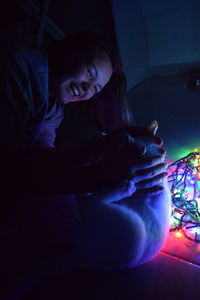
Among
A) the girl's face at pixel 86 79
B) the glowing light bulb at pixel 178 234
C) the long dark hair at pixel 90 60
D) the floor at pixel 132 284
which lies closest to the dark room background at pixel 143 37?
the long dark hair at pixel 90 60

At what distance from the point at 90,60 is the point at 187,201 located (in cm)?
65

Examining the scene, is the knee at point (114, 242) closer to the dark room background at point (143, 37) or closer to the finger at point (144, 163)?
the finger at point (144, 163)

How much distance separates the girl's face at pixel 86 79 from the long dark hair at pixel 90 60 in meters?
0.02

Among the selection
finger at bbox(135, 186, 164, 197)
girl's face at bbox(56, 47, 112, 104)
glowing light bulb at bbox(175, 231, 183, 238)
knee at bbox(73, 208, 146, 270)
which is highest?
girl's face at bbox(56, 47, 112, 104)

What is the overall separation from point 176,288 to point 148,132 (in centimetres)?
40

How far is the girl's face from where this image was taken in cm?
102

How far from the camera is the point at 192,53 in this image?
2967 mm

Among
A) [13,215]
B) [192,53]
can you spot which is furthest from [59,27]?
[13,215]

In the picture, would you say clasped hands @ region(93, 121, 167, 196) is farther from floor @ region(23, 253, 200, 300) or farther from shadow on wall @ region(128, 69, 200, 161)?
shadow on wall @ region(128, 69, 200, 161)

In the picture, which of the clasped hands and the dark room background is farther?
the dark room background

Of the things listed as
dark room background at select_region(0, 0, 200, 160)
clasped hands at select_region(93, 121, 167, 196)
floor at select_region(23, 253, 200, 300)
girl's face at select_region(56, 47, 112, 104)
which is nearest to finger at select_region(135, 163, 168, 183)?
clasped hands at select_region(93, 121, 167, 196)

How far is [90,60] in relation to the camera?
1.03 meters

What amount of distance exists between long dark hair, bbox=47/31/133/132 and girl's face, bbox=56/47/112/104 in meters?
0.02

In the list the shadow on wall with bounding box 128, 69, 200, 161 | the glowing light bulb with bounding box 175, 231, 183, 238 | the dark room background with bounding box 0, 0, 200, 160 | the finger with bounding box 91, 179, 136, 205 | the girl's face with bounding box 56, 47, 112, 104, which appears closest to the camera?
the finger with bounding box 91, 179, 136, 205
